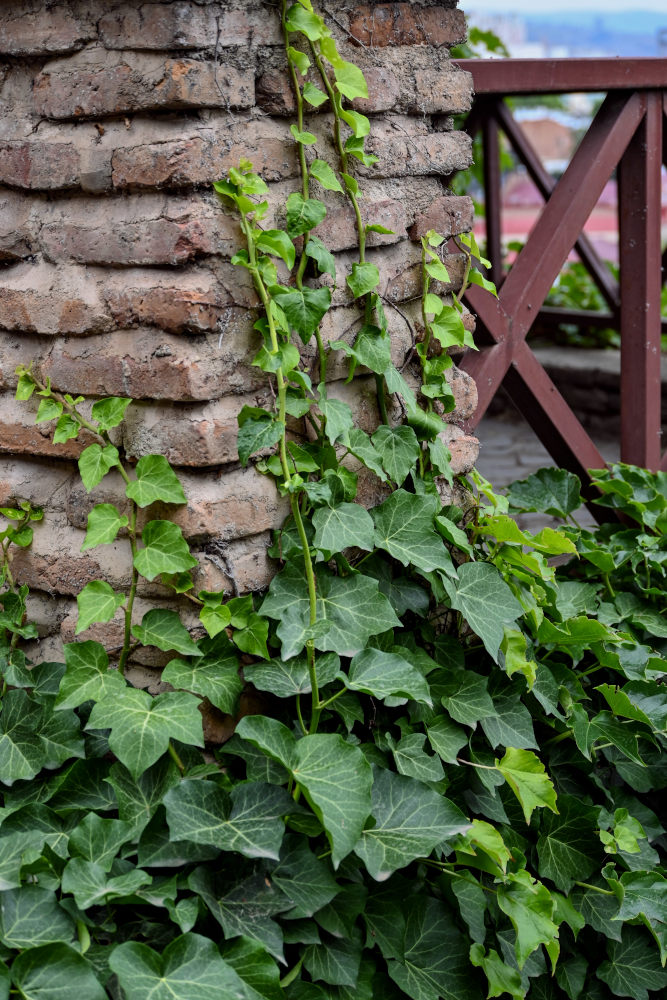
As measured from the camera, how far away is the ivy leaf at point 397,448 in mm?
1821

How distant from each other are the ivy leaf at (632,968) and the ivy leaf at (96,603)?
3.65 feet

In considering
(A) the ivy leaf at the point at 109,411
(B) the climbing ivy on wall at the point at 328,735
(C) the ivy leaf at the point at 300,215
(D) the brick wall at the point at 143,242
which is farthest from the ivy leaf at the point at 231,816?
(C) the ivy leaf at the point at 300,215

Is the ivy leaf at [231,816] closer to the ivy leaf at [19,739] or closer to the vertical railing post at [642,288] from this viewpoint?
the ivy leaf at [19,739]

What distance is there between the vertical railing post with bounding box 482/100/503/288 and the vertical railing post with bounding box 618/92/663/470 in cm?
215

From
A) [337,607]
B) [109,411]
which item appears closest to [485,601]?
[337,607]

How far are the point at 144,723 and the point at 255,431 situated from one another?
48 centimetres

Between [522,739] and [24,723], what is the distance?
86cm

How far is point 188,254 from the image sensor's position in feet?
5.07

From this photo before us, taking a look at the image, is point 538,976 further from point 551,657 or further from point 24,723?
point 24,723

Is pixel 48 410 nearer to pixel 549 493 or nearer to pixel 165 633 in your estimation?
pixel 165 633

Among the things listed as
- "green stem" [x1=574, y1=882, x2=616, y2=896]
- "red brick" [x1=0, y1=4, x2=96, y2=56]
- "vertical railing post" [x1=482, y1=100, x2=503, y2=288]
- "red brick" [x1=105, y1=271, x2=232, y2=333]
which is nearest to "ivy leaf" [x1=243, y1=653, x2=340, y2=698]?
"red brick" [x1=105, y1=271, x2=232, y2=333]

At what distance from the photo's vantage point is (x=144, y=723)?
146 centimetres

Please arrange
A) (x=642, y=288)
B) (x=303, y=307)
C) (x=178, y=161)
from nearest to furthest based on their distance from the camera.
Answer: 1. (x=178, y=161)
2. (x=303, y=307)
3. (x=642, y=288)

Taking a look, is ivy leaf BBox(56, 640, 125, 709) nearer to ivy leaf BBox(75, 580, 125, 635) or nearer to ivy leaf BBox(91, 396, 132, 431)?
ivy leaf BBox(75, 580, 125, 635)
